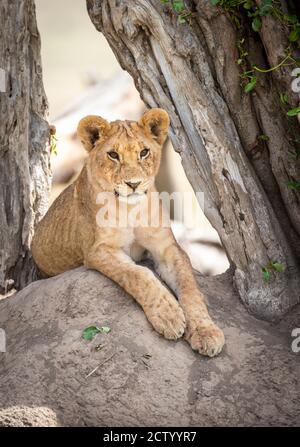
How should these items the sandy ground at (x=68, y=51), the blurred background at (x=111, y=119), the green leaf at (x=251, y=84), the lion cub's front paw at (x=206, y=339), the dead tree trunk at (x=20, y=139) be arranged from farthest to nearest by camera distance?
1. the sandy ground at (x=68, y=51)
2. the blurred background at (x=111, y=119)
3. the dead tree trunk at (x=20, y=139)
4. the green leaf at (x=251, y=84)
5. the lion cub's front paw at (x=206, y=339)

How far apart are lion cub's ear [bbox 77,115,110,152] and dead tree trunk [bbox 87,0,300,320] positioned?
463 mm

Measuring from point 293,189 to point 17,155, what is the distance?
2232 millimetres

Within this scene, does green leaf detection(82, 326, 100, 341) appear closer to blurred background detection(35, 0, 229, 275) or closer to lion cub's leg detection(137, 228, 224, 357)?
lion cub's leg detection(137, 228, 224, 357)

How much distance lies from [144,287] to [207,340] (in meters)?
0.51

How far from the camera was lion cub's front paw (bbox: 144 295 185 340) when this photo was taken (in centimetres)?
406

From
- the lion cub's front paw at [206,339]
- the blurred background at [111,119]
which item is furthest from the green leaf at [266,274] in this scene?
the blurred background at [111,119]

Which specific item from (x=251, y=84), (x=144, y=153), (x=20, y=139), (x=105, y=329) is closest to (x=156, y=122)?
(x=144, y=153)

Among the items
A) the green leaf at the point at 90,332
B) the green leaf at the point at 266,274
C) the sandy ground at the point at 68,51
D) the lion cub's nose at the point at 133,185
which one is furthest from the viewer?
the sandy ground at the point at 68,51

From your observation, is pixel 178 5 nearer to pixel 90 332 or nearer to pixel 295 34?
pixel 295 34

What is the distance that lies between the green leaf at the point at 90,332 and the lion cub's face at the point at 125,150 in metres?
0.83

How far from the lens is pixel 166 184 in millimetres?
10234

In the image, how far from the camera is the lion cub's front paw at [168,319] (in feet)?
13.3

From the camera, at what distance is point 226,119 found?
4613 millimetres

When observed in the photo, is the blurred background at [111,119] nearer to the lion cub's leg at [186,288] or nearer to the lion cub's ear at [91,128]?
the lion cub's ear at [91,128]
